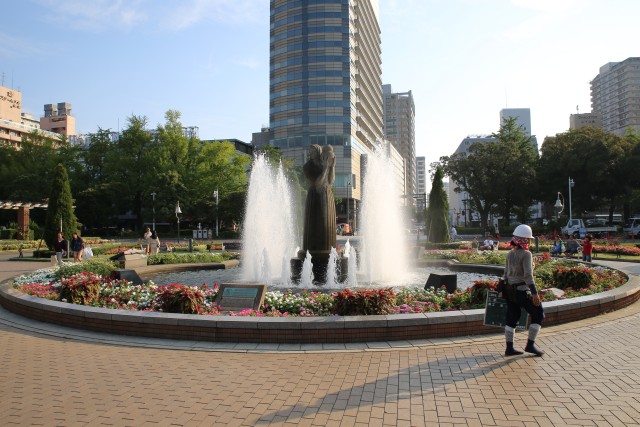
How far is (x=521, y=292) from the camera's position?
→ 6.73 m

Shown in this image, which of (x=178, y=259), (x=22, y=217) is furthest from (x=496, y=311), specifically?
(x=22, y=217)

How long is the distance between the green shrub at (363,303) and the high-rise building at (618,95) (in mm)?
159369

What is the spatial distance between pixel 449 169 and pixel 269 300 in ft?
171

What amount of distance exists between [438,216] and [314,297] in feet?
84.2

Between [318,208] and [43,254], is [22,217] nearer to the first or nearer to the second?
[43,254]

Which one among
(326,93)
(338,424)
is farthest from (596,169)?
→ (338,424)

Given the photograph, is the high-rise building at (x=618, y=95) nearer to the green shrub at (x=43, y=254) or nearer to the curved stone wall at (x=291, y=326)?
the green shrub at (x=43, y=254)

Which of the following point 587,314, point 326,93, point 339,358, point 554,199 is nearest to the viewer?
point 339,358

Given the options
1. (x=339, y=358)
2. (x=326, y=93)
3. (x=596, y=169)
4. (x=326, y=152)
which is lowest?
(x=339, y=358)

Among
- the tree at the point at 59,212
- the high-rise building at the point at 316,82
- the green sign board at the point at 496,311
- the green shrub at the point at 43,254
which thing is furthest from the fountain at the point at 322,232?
the high-rise building at the point at 316,82

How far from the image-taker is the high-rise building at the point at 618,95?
150125 mm

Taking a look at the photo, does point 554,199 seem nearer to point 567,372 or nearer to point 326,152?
point 326,152

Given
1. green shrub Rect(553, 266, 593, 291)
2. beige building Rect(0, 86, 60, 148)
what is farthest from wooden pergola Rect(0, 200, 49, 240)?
beige building Rect(0, 86, 60, 148)

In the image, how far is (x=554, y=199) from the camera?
5503cm
